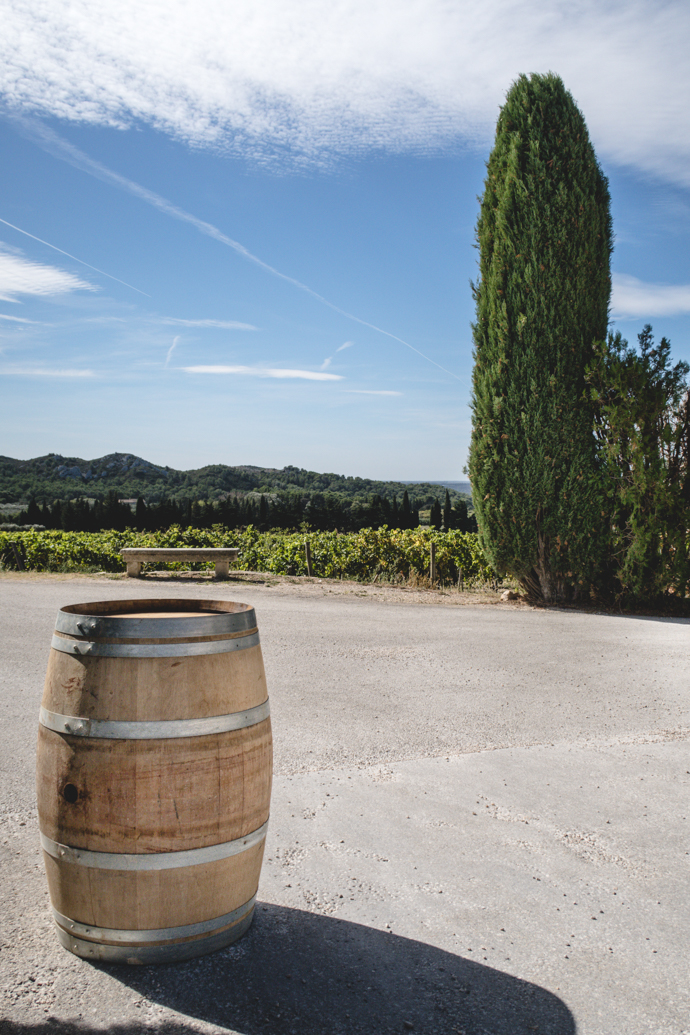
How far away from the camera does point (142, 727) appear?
2.18m

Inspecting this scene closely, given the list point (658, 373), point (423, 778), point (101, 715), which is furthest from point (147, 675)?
point (658, 373)

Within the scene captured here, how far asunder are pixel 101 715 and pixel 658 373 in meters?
10.0

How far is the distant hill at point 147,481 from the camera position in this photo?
4562 centimetres

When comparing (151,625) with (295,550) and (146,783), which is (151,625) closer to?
(146,783)

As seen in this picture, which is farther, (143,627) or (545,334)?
(545,334)

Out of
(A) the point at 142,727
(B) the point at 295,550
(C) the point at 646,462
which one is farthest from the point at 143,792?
(B) the point at 295,550

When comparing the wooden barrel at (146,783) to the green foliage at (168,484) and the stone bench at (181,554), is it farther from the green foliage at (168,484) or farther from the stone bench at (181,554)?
the green foliage at (168,484)

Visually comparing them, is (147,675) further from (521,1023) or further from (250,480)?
(250,480)

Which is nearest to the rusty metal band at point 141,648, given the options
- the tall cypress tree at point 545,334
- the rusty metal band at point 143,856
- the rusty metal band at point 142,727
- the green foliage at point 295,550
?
the rusty metal band at point 142,727

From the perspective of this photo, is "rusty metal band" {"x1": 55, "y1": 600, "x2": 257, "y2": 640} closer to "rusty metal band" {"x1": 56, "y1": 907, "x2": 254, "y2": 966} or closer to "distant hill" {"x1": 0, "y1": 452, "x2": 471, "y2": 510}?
Answer: "rusty metal band" {"x1": 56, "y1": 907, "x2": 254, "y2": 966}

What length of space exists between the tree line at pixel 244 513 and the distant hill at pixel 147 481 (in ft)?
22.6

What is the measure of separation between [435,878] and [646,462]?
28.0 ft

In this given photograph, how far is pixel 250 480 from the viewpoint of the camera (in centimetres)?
5344

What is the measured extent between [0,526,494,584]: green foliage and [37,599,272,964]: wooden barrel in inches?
435
